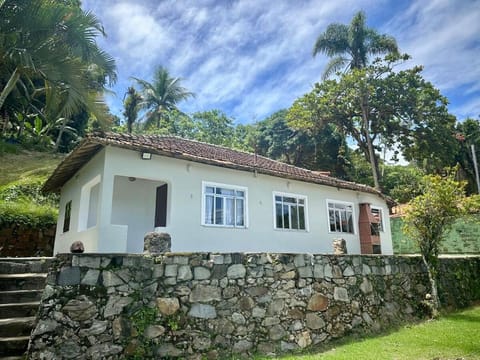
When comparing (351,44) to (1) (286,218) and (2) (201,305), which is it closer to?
(1) (286,218)

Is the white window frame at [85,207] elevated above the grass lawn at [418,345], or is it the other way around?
the white window frame at [85,207]

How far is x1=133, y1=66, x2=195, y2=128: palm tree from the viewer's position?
37375 millimetres

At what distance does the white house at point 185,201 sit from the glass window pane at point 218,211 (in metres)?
0.04

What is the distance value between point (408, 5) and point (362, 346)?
11.4 metres

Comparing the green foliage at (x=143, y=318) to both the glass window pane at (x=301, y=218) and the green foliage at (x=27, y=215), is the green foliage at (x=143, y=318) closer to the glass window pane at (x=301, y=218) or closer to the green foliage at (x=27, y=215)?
the glass window pane at (x=301, y=218)

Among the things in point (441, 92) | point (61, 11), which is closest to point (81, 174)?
point (61, 11)

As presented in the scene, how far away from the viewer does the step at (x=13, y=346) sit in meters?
5.48

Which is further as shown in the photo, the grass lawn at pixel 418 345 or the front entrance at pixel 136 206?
the front entrance at pixel 136 206

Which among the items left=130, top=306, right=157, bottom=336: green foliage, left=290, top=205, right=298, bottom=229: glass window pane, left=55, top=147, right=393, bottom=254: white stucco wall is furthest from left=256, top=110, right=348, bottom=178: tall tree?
left=130, top=306, right=157, bottom=336: green foliage

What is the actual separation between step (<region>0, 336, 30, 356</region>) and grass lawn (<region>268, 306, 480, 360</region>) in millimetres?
4923

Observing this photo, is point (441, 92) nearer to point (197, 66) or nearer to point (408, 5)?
point (408, 5)

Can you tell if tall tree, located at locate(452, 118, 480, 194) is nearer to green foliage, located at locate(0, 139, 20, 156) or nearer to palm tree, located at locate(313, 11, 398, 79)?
palm tree, located at locate(313, 11, 398, 79)

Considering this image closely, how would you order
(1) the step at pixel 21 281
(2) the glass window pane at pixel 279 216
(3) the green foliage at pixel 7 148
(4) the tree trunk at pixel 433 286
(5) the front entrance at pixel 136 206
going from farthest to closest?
(3) the green foliage at pixel 7 148
(2) the glass window pane at pixel 279 216
(5) the front entrance at pixel 136 206
(4) the tree trunk at pixel 433 286
(1) the step at pixel 21 281

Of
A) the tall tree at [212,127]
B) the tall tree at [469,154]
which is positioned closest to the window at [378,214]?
the tall tree at [469,154]
